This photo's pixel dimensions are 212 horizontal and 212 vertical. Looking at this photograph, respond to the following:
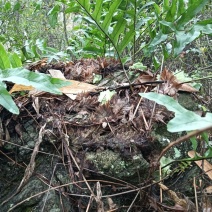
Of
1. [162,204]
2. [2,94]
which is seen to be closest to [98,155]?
[162,204]

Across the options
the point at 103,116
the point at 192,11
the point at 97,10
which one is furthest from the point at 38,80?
the point at 192,11

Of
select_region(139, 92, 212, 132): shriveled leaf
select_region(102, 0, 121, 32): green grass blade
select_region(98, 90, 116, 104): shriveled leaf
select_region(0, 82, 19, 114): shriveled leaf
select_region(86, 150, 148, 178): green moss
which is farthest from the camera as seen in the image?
select_region(102, 0, 121, 32): green grass blade

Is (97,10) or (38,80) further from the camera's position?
(97,10)

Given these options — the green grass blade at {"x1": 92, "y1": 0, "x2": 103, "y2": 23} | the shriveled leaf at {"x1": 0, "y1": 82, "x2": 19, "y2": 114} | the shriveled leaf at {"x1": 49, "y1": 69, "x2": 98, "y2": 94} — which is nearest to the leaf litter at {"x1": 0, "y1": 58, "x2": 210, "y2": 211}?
the shriveled leaf at {"x1": 49, "y1": 69, "x2": 98, "y2": 94}

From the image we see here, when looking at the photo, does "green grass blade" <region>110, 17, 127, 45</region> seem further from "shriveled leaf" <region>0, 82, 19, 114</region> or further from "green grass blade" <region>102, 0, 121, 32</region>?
"shriveled leaf" <region>0, 82, 19, 114</region>

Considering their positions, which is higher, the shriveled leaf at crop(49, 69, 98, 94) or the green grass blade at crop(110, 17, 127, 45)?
the green grass blade at crop(110, 17, 127, 45)

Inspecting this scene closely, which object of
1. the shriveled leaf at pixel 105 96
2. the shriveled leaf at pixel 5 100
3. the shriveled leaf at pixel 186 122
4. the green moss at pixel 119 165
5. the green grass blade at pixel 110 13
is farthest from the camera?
the green grass blade at pixel 110 13

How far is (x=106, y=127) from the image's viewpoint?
1146 millimetres

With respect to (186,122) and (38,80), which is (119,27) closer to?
(38,80)

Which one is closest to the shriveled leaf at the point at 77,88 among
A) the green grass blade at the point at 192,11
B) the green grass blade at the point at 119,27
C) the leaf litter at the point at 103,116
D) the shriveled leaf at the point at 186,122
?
the leaf litter at the point at 103,116

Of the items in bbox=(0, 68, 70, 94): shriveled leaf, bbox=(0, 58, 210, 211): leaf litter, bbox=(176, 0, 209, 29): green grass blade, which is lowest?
bbox=(0, 58, 210, 211): leaf litter

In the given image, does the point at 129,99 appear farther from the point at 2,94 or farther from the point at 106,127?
the point at 2,94

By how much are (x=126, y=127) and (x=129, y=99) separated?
0.18 meters

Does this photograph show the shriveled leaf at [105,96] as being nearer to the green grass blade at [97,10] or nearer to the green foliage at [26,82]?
the green foliage at [26,82]
